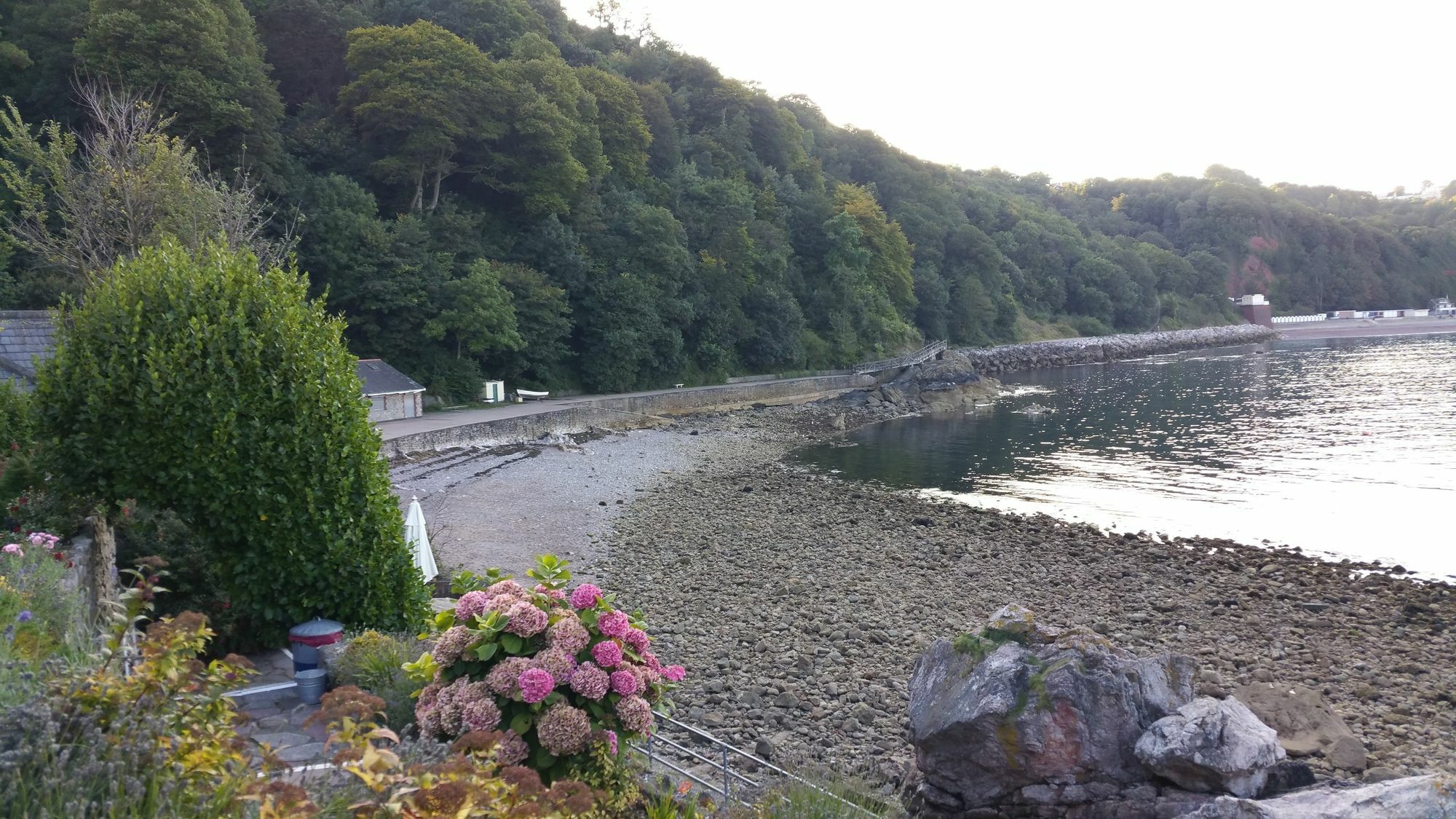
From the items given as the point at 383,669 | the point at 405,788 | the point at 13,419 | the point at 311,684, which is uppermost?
the point at 13,419

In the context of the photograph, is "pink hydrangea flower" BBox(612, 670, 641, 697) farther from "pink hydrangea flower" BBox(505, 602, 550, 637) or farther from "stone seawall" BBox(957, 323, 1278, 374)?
"stone seawall" BBox(957, 323, 1278, 374)

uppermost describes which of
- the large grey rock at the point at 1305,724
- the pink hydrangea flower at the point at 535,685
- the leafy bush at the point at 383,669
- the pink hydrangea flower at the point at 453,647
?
the pink hydrangea flower at the point at 453,647

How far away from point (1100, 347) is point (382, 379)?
67243mm

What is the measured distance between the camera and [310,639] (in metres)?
7.38

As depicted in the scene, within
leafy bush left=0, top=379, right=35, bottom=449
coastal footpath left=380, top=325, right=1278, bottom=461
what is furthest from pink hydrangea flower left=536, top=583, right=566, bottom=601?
coastal footpath left=380, top=325, right=1278, bottom=461

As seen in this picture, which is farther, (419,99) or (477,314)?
(419,99)

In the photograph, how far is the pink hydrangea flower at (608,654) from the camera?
4816mm

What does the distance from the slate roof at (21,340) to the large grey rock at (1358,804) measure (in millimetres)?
18438

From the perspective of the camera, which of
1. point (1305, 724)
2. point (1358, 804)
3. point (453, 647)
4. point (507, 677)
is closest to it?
point (507, 677)

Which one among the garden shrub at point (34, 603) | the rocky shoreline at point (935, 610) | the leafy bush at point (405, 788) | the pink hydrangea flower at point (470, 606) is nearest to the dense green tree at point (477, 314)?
the rocky shoreline at point (935, 610)

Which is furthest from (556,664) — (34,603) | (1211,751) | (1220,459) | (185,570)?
(1220,459)

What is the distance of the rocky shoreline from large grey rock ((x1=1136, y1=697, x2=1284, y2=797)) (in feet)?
6.98

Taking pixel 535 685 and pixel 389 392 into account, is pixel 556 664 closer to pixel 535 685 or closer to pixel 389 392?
pixel 535 685

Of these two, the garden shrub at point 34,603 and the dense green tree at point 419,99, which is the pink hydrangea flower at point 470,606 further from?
the dense green tree at point 419,99
